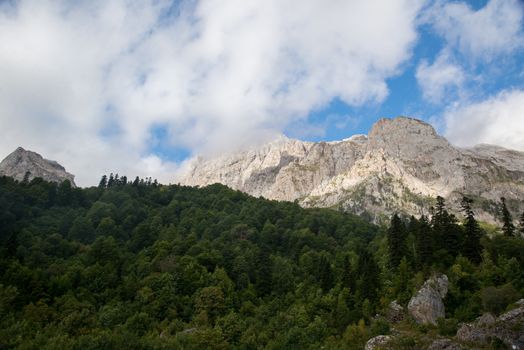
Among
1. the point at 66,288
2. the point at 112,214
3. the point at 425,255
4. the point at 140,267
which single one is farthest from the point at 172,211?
the point at 425,255

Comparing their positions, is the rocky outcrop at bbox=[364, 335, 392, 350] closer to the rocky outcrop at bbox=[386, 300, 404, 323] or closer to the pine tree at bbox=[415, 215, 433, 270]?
the rocky outcrop at bbox=[386, 300, 404, 323]

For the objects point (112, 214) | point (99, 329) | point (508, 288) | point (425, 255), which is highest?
point (112, 214)

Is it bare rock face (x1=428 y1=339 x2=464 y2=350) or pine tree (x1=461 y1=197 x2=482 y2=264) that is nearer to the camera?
bare rock face (x1=428 y1=339 x2=464 y2=350)

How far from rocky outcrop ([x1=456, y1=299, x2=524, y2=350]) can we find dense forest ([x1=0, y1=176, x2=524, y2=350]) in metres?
4.15

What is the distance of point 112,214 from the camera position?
509 feet

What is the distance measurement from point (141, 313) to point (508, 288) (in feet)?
219

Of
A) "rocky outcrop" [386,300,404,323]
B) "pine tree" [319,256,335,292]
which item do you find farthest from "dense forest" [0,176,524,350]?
"rocky outcrop" [386,300,404,323]

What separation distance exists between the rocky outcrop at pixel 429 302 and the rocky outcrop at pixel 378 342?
34.1 ft

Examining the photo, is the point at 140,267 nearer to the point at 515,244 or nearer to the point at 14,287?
the point at 14,287

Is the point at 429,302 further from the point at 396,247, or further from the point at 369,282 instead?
the point at 396,247

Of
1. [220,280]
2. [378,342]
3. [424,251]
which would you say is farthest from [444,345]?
[220,280]

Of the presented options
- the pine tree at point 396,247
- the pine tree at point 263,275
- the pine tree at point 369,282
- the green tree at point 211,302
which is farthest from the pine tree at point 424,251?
the green tree at point 211,302

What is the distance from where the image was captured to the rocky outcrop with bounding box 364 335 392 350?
66.9 metres

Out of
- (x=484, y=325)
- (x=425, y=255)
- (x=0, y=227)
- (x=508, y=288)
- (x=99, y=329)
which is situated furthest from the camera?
(x=0, y=227)
